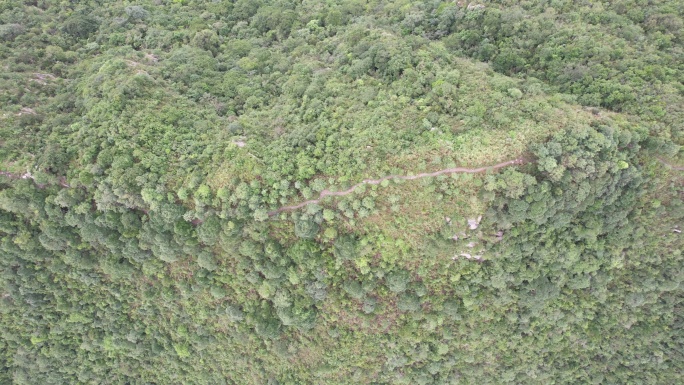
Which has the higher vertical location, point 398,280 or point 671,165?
point 671,165

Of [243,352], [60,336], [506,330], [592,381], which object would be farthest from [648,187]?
[60,336]

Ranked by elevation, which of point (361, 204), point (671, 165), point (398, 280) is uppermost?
point (671, 165)

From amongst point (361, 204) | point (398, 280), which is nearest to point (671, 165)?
point (398, 280)

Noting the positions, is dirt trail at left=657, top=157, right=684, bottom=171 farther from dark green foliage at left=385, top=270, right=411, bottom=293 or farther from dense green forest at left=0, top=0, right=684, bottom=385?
dark green foliage at left=385, top=270, right=411, bottom=293

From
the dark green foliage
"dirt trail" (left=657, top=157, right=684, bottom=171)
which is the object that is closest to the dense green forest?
the dark green foliage

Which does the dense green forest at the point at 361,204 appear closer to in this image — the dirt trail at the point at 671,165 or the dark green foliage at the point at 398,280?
the dark green foliage at the point at 398,280

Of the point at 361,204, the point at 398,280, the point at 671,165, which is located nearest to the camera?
the point at 361,204

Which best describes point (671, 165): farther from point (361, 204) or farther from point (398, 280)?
point (361, 204)

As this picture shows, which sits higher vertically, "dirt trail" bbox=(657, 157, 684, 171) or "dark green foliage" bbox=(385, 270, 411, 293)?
"dirt trail" bbox=(657, 157, 684, 171)

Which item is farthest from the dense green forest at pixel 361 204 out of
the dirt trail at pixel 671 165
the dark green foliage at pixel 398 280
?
the dirt trail at pixel 671 165

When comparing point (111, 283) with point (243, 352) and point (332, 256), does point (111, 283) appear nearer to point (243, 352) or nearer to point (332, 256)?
point (243, 352)
